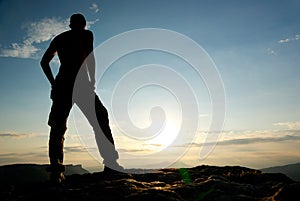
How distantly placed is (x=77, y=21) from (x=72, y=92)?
90.9 inches

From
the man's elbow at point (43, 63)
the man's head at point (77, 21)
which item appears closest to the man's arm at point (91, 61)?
the man's head at point (77, 21)

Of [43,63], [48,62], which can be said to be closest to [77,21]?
[48,62]

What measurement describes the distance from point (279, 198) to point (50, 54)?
7323 mm

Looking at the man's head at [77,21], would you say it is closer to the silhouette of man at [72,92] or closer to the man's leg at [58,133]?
the silhouette of man at [72,92]

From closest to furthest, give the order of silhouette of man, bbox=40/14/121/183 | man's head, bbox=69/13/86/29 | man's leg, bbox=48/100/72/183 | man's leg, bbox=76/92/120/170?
1. man's leg, bbox=48/100/72/183
2. silhouette of man, bbox=40/14/121/183
3. man's head, bbox=69/13/86/29
4. man's leg, bbox=76/92/120/170

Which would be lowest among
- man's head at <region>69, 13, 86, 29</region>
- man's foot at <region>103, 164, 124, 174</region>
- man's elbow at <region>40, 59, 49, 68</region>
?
man's foot at <region>103, 164, 124, 174</region>

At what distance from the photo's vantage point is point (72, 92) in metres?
9.08

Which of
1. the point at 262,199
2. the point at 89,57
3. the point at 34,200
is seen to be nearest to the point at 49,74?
the point at 89,57

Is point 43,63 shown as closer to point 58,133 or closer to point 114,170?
point 58,133

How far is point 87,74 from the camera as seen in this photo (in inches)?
377

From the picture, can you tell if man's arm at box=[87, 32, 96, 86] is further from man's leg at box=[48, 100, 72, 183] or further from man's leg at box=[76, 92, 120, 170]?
man's leg at box=[48, 100, 72, 183]

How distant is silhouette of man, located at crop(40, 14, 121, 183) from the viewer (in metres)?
8.68

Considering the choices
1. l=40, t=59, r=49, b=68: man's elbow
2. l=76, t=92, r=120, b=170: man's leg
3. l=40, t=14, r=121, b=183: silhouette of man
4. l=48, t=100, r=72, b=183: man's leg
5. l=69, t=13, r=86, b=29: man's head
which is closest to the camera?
l=48, t=100, r=72, b=183: man's leg

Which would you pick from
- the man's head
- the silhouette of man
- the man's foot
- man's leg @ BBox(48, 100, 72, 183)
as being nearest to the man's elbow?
the silhouette of man
